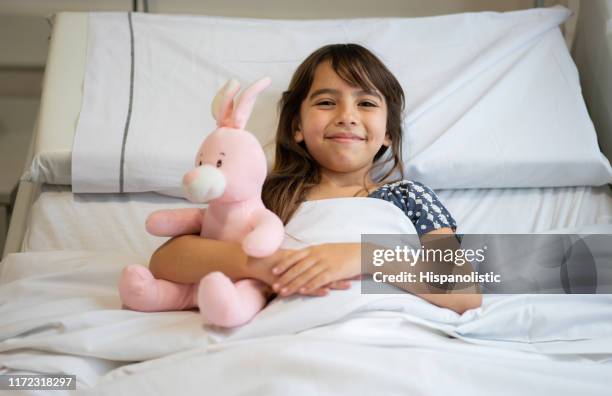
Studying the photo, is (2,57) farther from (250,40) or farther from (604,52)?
(604,52)

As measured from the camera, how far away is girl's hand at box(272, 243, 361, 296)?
95 centimetres

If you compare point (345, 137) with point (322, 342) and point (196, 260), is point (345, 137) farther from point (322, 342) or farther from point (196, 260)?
point (322, 342)

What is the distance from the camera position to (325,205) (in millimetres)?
1104

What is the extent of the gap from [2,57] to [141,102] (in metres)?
0.77

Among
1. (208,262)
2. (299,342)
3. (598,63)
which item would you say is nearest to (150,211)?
(208,262)

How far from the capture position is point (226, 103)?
1.01m

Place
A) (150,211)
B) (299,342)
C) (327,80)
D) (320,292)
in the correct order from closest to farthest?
(299,342) → (320,292) → (327,80) → (150,211)

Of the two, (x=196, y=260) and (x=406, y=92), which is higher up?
(x=406, y=92)

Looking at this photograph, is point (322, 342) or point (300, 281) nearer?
point (322, 342)

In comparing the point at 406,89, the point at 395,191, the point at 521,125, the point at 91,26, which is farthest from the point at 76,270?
the point at 521,125

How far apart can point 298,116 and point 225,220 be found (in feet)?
1.38

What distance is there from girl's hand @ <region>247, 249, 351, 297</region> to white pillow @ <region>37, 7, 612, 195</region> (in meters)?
0.47

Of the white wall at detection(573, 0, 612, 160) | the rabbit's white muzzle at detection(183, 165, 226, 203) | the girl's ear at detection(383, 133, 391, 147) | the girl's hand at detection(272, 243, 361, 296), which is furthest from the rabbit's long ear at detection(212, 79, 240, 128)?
the white wall at detection(573, 0, 612, 160)

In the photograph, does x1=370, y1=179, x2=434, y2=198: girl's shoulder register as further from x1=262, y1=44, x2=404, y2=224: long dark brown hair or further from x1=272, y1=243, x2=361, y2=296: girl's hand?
x1=272, y1=243, x2=361, y2=296: girl's hand
